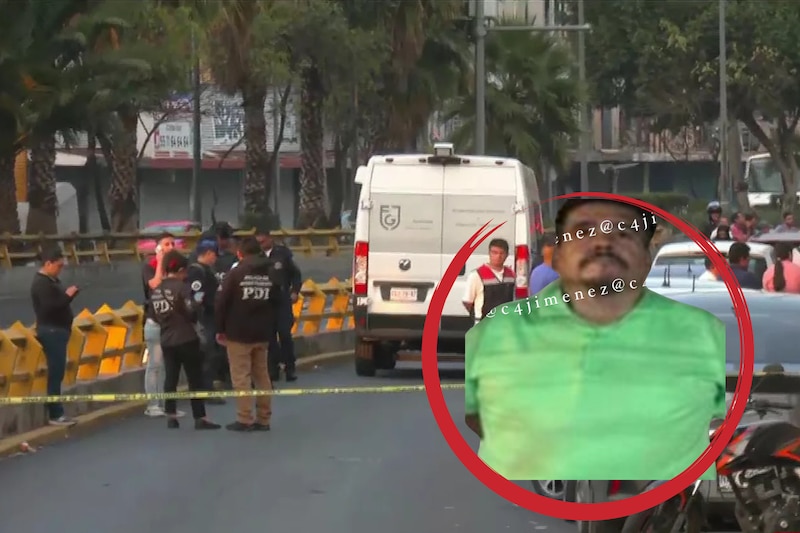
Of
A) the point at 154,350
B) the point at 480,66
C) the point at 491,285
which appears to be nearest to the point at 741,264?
the point at 491,285

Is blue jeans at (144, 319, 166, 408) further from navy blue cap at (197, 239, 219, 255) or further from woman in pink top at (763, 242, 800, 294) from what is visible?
woman in pink top at (763, 242, 800, 294)

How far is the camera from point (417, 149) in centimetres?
3700

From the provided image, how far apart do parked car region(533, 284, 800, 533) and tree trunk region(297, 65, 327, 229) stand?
28.5 metres

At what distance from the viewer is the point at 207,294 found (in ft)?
49.0

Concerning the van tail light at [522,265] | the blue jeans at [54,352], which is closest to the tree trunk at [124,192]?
the van tail light at [522,265]

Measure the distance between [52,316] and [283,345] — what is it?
470 cm

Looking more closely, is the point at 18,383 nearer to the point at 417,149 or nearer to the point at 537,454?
the point at 537,454

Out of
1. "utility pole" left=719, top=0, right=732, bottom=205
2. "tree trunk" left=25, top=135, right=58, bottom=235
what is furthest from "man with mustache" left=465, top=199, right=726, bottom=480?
"utility pole" left=719, top=0, right=732, bottom=205

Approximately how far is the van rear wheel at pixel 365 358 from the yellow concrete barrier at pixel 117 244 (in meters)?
11.5

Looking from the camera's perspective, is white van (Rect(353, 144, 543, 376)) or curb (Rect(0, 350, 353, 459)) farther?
white van (Rect(353, 144, 543, 376))

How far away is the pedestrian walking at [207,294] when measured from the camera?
14.7 m

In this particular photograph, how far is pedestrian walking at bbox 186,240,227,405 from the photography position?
1470 centimetres

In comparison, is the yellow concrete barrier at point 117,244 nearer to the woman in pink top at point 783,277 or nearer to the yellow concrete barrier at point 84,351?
the yellow concrete barrier at point 84,351

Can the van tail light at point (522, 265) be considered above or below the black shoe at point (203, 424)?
above
